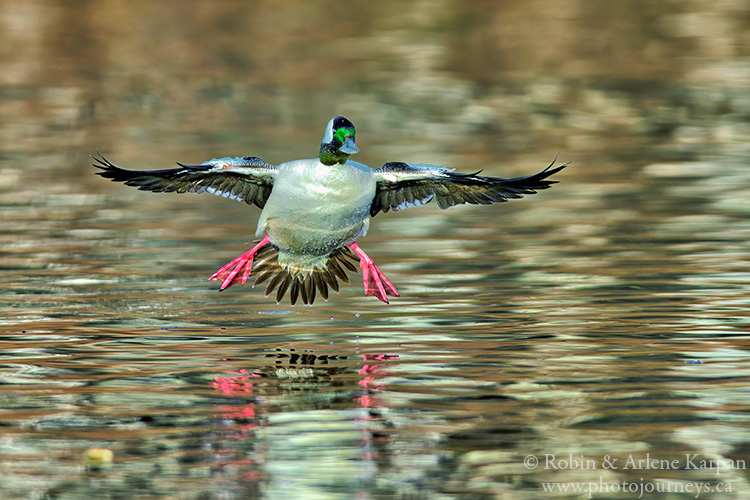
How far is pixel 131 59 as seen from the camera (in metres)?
34.0

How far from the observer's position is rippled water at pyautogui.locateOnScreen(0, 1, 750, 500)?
24.0 feet

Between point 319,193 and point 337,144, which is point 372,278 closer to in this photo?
point 319,193

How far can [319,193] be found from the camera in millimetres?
10094

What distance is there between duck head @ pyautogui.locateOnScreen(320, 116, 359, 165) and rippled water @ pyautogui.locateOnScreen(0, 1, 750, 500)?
1.41 meters

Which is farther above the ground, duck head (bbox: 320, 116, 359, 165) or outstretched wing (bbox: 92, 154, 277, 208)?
duck head (bbox: 320, 116, 359, 165)

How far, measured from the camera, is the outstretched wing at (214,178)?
10.1 m

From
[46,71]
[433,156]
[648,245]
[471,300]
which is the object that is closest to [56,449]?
→ [471,300]

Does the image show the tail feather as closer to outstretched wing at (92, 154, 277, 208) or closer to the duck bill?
outstretched wing at (92, 154, 277, 208)

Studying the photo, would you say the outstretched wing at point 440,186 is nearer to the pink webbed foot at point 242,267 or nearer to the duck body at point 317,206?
the duck body at point 317,206

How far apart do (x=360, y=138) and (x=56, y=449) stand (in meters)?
16.2

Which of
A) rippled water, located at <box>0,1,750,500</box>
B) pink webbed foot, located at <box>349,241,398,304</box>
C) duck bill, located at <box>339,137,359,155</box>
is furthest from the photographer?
pink webbed foot, located at <box>349,241,398,304</box>

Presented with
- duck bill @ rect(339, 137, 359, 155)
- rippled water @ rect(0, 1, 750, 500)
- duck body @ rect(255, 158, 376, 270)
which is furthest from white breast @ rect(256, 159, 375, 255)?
rippled water @ rect(0, 1, 750, 500)

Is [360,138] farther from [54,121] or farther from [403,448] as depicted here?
[403,448]

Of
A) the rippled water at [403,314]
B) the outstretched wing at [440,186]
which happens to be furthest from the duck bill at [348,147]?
the rippled water at [403,314]
